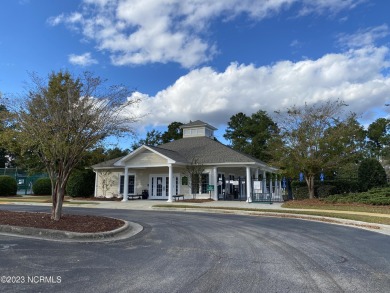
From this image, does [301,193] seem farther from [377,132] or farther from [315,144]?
[377,132]

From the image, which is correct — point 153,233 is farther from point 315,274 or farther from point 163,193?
point 163,193

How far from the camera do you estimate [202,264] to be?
634 centimetres

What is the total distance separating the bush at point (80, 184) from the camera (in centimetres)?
3030

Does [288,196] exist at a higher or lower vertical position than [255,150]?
lower

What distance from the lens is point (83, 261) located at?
6516mm

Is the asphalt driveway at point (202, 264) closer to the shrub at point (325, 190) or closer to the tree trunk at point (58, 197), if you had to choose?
the tree trunk at point (58, 197)

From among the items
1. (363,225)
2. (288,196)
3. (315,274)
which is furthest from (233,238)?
(288,196)

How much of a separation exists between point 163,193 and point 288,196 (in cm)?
1079

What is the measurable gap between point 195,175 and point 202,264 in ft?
68.2

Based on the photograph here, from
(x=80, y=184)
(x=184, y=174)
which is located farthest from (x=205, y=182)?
(x=80, y=184)

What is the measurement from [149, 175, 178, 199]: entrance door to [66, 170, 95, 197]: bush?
252 inches

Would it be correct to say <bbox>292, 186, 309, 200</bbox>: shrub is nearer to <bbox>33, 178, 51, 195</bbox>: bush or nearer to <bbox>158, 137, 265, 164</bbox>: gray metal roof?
<bbox>158, 137, 265, 164</bbox>: gray metal roof

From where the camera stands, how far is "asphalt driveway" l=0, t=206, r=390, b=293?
16.6 feet

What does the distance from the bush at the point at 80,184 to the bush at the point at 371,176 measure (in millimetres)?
23167
